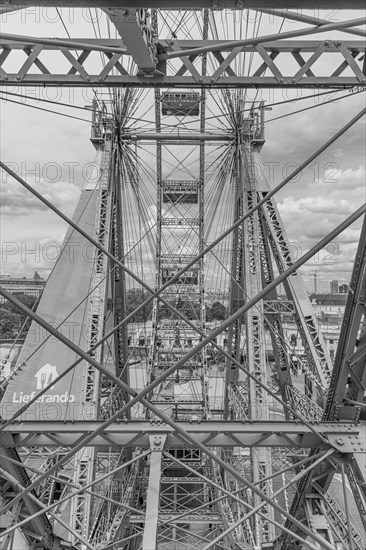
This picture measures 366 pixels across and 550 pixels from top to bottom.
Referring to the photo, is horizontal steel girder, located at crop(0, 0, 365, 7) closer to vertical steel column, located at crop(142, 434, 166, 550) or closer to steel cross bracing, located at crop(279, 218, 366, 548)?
steel cross bracing, located at crop(279, 218, 366, 548)

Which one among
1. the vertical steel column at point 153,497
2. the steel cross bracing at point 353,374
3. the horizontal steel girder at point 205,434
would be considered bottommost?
the vertical steel column at point 153,497

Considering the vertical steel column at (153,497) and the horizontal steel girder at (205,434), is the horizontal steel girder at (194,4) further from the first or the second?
the vertical steel column at (153,497)

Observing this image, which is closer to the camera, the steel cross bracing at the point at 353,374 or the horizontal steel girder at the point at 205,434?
the steel cross bracing at the point at 353,374

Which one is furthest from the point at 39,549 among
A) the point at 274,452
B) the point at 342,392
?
the point at 274,452

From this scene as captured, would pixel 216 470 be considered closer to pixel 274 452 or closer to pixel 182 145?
pixel 274 452

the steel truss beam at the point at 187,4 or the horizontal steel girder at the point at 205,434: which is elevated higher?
the steel truss beam at the point at 187,4

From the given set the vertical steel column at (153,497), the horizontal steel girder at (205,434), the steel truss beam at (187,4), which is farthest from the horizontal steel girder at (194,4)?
the vertical steel column at (153,497)
